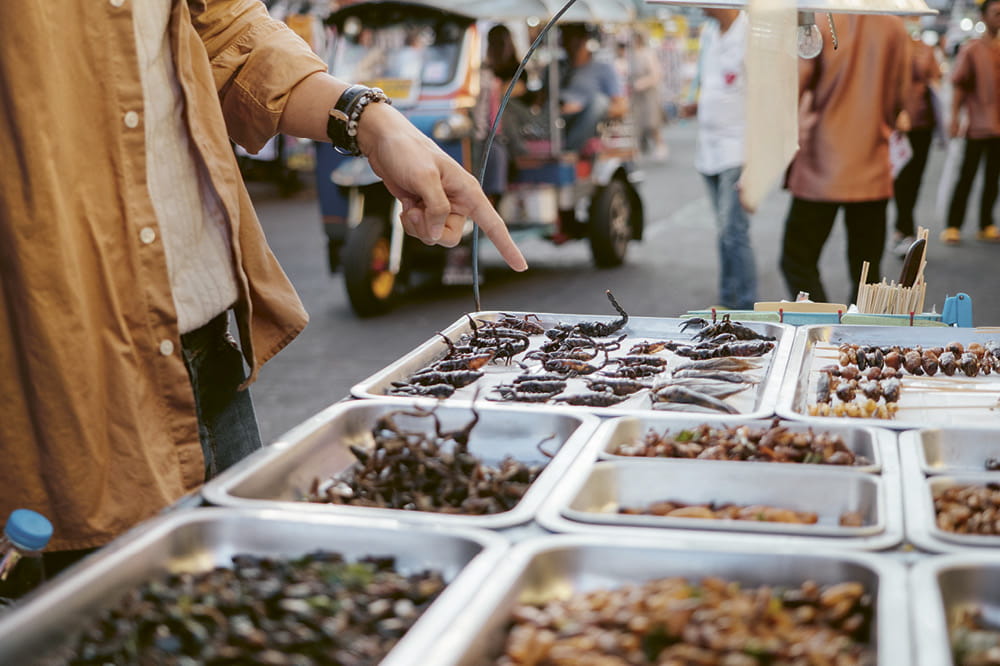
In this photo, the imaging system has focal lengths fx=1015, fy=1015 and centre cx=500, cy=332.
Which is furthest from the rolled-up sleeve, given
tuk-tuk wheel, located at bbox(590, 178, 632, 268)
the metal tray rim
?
tuk-tuk wheel, located at bbox(590, 178, 632, 268)

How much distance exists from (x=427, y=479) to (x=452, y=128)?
6.36 m

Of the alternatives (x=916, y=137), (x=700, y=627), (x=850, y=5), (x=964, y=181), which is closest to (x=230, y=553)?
(x=700, y=627)

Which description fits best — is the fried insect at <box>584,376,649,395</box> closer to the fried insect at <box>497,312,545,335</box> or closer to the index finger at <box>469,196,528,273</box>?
the index finger at <box>469,196,528,273</box>

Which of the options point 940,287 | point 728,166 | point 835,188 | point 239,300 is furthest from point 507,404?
point 940,287

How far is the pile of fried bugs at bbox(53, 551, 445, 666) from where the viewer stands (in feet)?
4.09

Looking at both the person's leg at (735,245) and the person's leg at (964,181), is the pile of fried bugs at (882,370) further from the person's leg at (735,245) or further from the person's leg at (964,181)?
the person's leg at (964,181)

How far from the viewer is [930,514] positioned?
1.53 metres

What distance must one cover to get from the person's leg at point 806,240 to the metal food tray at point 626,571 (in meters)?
4.43

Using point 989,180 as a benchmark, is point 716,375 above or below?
above

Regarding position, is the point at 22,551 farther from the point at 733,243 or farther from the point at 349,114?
the point at 733,243

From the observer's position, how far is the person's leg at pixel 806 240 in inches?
223

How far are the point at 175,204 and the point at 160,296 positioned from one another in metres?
0.21

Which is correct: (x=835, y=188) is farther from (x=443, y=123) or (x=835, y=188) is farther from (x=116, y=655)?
(x=116, y=655)

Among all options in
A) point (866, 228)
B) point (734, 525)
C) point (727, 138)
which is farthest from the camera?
point (727, 138)
